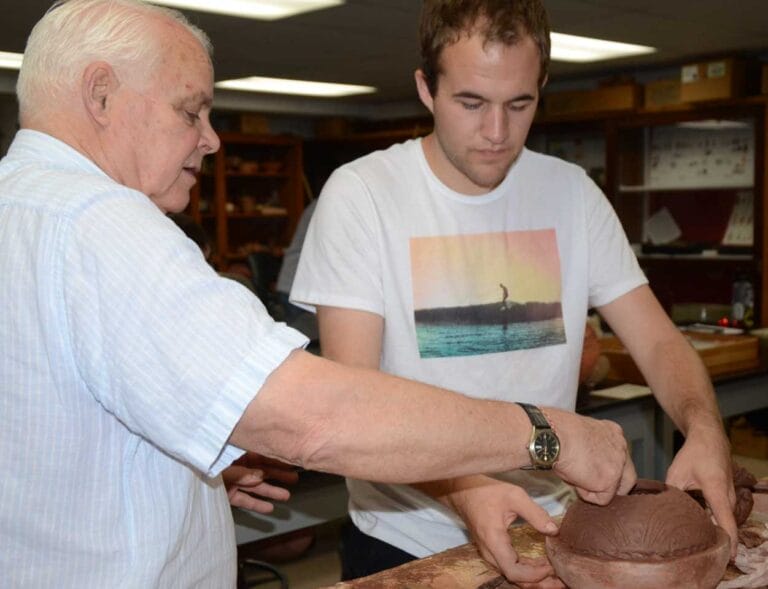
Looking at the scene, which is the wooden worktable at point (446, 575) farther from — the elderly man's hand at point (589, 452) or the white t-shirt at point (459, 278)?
the elderly man's hand at point (589, 452)

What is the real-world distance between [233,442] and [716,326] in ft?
13.4

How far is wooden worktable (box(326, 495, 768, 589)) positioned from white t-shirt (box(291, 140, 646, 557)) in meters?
0.16

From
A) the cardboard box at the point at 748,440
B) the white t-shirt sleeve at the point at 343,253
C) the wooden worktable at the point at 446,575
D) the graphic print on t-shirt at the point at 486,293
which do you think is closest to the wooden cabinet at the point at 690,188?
the cardboard box at the point at 748,440

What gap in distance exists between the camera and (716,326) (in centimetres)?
466

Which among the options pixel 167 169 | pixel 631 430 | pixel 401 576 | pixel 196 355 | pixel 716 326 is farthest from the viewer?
pixel 716 326

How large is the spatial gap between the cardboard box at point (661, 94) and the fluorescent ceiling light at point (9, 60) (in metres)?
5.27

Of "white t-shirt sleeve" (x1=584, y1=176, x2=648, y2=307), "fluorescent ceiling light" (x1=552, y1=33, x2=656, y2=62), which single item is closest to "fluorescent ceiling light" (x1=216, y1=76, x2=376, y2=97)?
"fluorescent ceiling light" (x1=552, y1=33, x2=656, y2=62)

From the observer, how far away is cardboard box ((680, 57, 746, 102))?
23.9 feet

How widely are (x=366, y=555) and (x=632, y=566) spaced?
2.36 ft

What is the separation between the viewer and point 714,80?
735 cm

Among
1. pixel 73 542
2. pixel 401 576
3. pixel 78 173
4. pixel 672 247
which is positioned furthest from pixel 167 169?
pixel 672 247

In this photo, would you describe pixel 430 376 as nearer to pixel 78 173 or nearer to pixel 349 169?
pixel 349 169

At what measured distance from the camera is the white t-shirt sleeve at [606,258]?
6.48 ft

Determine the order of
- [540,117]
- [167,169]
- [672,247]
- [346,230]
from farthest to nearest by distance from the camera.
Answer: [540,117] → [672,247] → [346,230] → [167,169]
